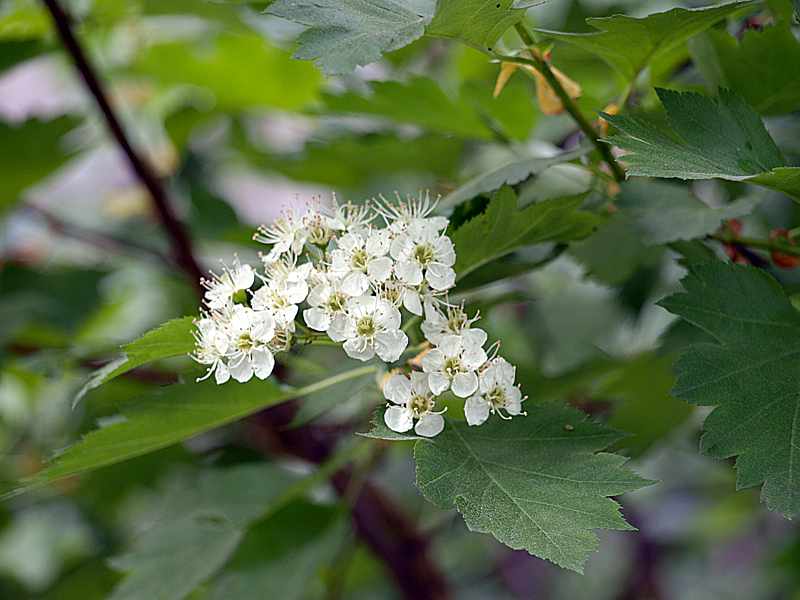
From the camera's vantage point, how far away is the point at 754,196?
74 cm

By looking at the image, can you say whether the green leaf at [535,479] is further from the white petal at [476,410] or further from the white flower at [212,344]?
the white flower at [212,344]

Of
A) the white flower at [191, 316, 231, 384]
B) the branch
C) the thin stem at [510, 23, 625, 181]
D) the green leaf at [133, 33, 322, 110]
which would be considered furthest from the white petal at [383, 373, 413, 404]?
the green leaf at [133, 33, 322, 110]

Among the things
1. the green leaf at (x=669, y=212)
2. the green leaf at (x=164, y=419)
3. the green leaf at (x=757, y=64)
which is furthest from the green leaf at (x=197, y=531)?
the green leaf at (x=757, y=64)

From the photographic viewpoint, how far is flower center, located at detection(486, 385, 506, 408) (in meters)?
0.59

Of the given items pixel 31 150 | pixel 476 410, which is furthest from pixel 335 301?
pixel 31 150

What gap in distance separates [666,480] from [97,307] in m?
0.94

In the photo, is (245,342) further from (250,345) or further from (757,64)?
(757,64)

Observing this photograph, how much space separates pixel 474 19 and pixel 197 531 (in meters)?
0.52

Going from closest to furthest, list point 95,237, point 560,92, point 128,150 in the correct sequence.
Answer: point 560,92, point 128,150, point 95,237

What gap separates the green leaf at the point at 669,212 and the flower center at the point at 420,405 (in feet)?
0.73

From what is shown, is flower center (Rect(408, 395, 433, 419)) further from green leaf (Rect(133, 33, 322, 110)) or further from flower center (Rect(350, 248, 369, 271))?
green leaf (Rect(133, 33, 322, 110))

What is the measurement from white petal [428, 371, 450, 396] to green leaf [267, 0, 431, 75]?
0.19 meters

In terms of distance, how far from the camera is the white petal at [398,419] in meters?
0.55

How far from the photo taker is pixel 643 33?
25.0 inches
